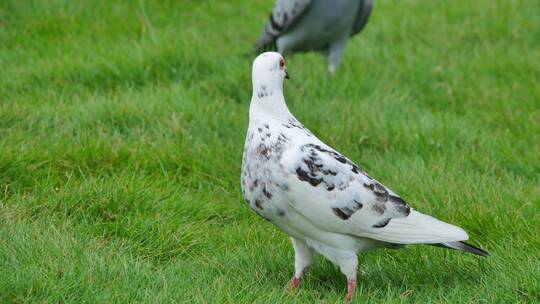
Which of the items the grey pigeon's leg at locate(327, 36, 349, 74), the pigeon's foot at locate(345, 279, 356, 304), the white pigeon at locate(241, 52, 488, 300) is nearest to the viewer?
the white pigeon at locate(241, 52, 488, 300)

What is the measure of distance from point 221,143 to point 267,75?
1813 millimetres

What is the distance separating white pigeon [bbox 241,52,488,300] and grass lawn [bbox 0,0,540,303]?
0.79ft

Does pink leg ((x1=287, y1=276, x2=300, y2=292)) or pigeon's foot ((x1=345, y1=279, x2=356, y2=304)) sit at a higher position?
pigeon's foot ((x1=345, y1=279, x2=356, y2=304))

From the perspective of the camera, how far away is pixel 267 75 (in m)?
3.94

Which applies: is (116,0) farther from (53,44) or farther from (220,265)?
(220,265)

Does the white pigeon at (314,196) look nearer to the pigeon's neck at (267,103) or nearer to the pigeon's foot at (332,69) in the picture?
the pigeon's neck at (267,103)

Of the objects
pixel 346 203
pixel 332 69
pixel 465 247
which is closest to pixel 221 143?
pixel 332 69

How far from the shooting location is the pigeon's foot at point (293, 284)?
3.94 meters

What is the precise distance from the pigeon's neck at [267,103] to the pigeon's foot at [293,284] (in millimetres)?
723

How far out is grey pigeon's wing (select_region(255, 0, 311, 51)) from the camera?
7020mm

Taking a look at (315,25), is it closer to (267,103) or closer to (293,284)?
(267,103)

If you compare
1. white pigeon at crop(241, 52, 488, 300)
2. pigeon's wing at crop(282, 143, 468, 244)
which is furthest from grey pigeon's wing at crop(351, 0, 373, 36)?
pigeon's wing at crop(282, 143, 468, 244)

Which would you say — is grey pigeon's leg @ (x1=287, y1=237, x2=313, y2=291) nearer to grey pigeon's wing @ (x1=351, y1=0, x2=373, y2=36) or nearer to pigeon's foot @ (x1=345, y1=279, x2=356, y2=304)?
pigeon's foot @ (x1=345, y1=279, x2=356, y2=304)

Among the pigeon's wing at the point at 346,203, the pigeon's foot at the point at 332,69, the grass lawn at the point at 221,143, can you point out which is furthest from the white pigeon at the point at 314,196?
the pigeon's foot at the point at 332,69
